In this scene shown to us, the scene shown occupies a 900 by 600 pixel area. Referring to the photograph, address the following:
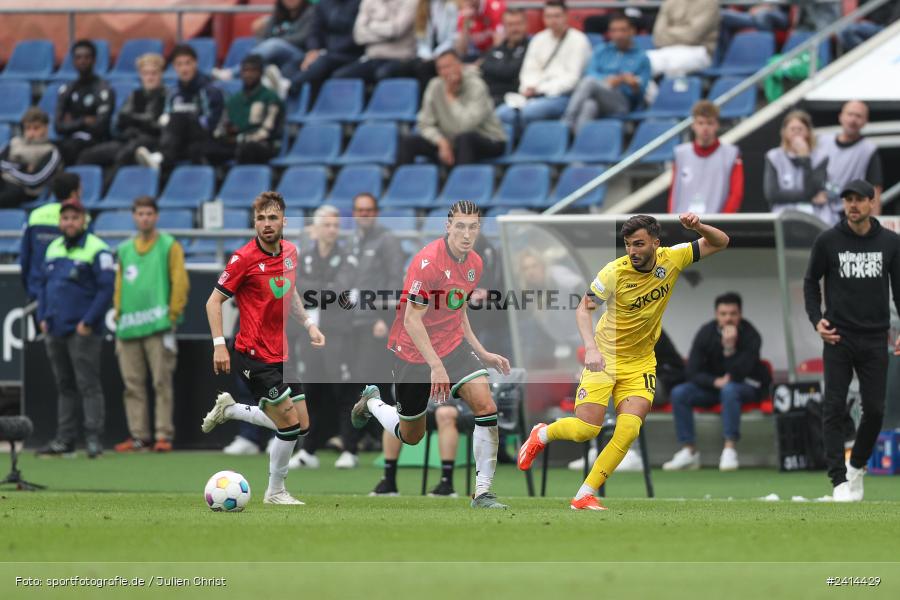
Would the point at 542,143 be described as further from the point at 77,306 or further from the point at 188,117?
the point at 77,306

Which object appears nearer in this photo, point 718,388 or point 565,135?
point 718,388

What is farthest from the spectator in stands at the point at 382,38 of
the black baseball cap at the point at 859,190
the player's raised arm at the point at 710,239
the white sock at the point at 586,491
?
the white sock at the point at 586,491

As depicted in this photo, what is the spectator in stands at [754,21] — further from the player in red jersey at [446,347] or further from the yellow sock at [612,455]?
the yellow sock at [612,455]

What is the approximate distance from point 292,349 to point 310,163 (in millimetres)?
4832

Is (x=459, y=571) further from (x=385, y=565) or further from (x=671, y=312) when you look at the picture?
(x=671, y=312)

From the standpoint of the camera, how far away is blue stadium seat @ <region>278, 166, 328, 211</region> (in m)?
A: 21.0

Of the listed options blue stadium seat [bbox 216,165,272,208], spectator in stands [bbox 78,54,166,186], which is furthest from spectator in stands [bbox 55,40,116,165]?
blue stadium seat [bbox 216,165,272,208]

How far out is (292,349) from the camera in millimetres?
17500

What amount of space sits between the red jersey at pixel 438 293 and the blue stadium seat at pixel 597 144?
804 centimetres

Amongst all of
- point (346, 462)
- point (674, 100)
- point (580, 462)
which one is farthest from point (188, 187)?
point (580, 462)

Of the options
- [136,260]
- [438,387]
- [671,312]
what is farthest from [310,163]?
[438,387]

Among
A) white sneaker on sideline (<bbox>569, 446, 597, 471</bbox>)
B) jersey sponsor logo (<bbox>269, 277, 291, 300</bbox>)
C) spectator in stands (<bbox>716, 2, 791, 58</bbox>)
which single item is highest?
spectator in stands (<bbox>716, 2, 791, 58</bbox>)

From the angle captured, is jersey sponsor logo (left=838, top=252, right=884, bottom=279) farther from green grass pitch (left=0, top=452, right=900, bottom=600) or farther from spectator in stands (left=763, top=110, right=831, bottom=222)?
spectator in stands (left=763, top=110, right=831, bottom=222)

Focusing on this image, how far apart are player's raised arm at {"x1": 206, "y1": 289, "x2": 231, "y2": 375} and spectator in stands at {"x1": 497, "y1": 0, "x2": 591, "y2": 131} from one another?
978cm
